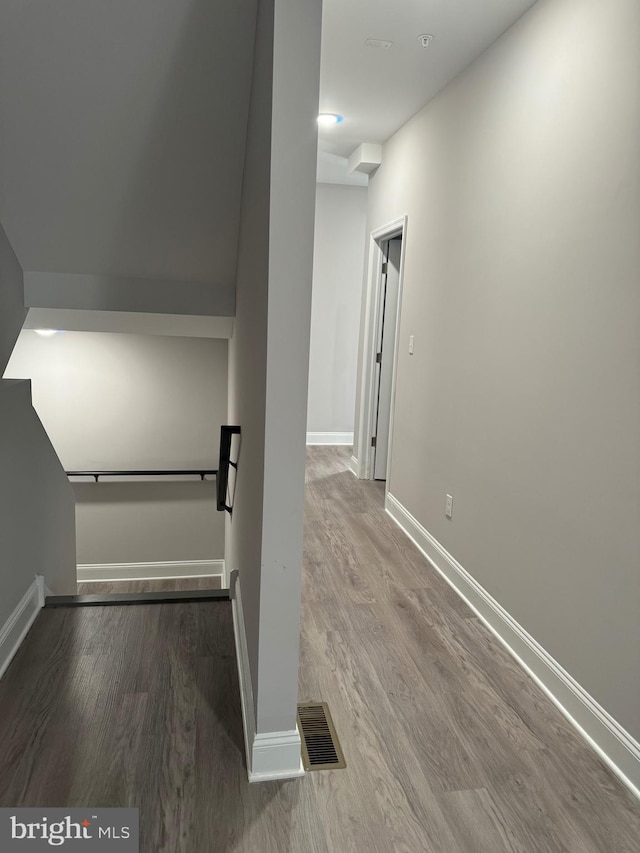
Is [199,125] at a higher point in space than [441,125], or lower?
lower

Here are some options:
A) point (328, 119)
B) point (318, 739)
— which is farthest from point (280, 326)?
point (328, 119)

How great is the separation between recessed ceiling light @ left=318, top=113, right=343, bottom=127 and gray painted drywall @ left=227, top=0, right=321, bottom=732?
2104mm

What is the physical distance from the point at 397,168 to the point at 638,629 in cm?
336

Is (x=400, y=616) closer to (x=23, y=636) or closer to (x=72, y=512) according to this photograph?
(x=23, y=636)

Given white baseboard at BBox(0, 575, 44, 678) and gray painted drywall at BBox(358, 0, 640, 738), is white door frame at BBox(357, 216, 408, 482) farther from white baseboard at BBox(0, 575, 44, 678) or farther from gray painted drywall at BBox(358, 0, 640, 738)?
white baseboard at BBox(0, 575, 44, 678)

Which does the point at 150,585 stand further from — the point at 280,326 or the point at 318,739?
the point at 280,326

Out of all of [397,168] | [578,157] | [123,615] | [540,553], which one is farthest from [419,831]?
[397,168]

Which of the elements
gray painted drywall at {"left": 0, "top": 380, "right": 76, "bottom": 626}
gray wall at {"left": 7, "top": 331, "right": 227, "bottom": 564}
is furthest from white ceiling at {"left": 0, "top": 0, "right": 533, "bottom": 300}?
gray wall at {"left": 7, "top": 331, "right": 227, "bottom": 564}

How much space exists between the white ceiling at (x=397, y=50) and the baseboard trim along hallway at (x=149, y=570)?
155 inches

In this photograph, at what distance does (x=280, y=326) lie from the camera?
1.62m

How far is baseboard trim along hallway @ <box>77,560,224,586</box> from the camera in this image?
5.41m

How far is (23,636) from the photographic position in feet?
7.92

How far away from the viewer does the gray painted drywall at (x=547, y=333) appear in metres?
1.91

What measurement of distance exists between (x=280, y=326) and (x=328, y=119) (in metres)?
2.94
